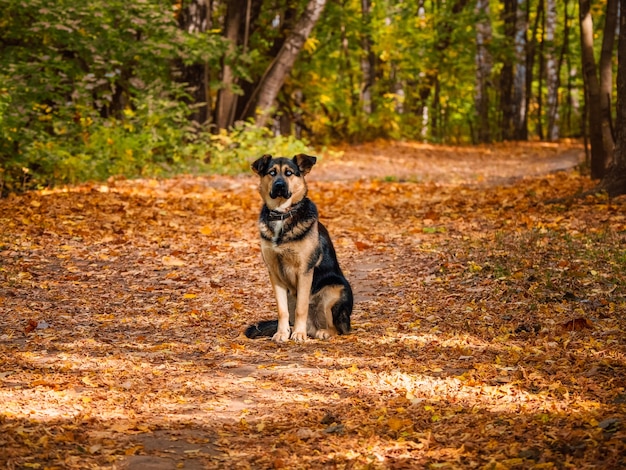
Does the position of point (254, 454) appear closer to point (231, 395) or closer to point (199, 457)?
point (199, 457)

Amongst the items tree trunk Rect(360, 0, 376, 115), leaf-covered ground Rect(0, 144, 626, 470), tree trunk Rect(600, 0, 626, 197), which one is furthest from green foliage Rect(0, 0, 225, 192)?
tree trunk Rect(360, 0, 376, 115)

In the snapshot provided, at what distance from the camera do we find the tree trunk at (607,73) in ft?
47.0

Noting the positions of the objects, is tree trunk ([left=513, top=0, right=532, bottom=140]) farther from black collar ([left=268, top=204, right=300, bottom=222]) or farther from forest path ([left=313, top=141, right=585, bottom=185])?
black collar ([left=268, top=204, right=300, bottom=222])

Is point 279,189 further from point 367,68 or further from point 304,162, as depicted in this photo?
point 367,68

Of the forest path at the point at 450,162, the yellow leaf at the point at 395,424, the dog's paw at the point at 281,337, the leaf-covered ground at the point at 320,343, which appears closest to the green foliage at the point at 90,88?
the leaf-covered ground at the point at 320,343

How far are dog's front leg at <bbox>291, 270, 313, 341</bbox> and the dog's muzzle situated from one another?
691 mm

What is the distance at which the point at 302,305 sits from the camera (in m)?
6.73

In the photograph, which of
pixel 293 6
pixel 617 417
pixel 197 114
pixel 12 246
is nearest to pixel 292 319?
pixel 617 417

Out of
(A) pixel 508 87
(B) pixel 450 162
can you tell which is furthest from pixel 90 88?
(A) pixel 508 87

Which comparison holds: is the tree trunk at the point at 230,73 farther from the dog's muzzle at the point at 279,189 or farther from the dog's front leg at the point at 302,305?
the dog's front leg at the point at 302,305

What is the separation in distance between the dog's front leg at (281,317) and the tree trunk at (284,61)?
51.3ft

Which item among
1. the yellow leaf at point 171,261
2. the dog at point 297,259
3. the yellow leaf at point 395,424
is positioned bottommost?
the yellow leaf at point 395,424

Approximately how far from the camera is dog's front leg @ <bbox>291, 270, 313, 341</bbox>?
6641mm

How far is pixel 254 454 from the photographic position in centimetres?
433
